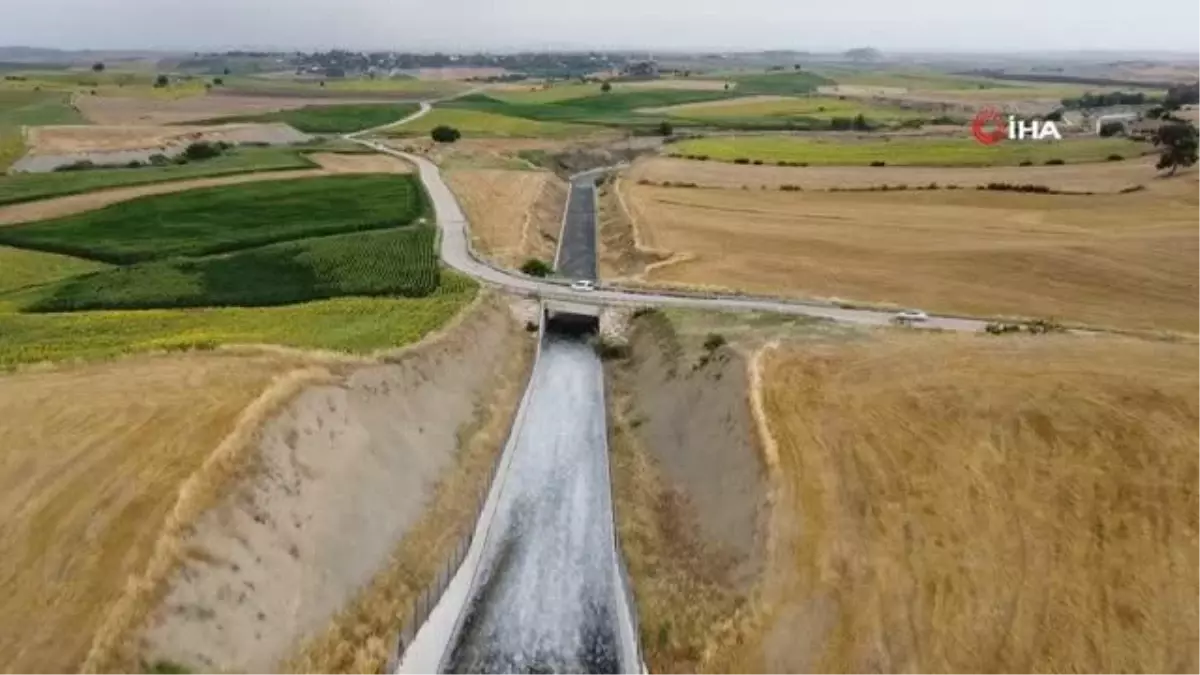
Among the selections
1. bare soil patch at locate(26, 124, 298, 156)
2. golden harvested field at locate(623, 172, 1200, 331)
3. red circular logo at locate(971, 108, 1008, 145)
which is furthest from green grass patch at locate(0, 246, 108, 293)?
red circular logo at locate(971, 108, 1008, 145)

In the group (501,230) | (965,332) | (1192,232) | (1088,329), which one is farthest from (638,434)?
(1192,232)

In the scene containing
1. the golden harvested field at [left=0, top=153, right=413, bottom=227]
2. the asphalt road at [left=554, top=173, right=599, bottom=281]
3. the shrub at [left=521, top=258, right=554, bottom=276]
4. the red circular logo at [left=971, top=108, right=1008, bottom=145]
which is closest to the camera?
the shrub at [left=521, top=258, right=554, bottom=276]

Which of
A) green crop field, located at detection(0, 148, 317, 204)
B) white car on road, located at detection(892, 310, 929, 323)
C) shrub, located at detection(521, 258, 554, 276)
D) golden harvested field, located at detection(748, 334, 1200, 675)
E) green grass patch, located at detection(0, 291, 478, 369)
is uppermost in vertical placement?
green crop field, located at detection(0, 148, 317, 204)

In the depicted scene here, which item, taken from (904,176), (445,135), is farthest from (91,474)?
(445,135)

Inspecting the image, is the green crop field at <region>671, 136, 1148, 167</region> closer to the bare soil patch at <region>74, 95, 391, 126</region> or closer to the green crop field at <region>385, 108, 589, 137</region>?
the green crop field at <region>385, 108, 589, 137</region>

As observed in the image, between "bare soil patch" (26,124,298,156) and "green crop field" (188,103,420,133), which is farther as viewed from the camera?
"green crop field" (188,103,420,133)

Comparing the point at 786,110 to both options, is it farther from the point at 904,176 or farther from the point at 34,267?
the point at 34,267

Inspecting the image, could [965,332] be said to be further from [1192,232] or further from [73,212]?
[73,212]

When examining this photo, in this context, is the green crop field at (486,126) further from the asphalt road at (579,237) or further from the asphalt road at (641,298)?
the asphalt road at (641,298)
